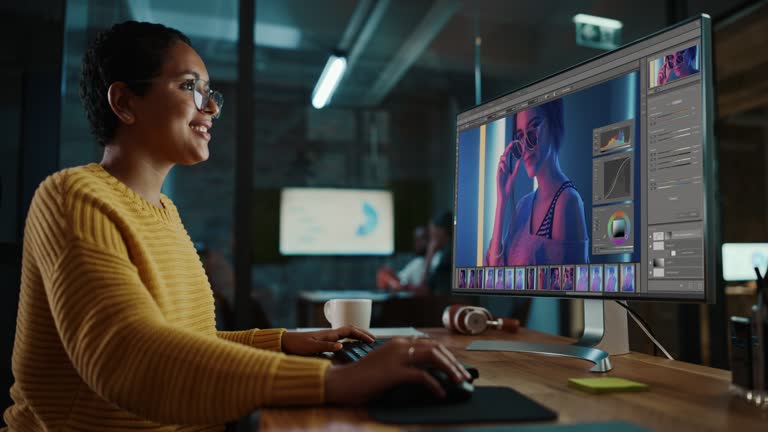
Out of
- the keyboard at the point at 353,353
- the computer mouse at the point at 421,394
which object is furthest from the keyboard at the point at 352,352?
the computer mouse at the point at 421,394

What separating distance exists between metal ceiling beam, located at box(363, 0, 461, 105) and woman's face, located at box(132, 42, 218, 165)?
298cm

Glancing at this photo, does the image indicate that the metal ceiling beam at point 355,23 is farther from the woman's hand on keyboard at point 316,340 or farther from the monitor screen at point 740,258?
the woman's hand on keyboard at point 316,340

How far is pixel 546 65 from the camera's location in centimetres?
360

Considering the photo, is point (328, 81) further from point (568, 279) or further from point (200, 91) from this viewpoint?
point (568, 279)

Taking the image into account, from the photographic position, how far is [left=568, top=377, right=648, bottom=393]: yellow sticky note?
746 mm

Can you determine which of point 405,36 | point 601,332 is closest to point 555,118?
point 601,332

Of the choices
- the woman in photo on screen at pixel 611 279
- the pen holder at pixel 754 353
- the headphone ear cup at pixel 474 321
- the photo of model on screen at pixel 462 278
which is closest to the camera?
the pen holder at pixel 754 353

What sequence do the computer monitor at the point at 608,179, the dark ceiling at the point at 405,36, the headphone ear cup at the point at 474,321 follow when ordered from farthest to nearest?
the dark ceiling at the point at 405,36 → the headphone ear cup at the point at 474,321 → the computer monitor at the point at 608,179

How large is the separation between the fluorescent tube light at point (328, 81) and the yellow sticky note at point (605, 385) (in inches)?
127

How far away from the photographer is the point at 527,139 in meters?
1.14

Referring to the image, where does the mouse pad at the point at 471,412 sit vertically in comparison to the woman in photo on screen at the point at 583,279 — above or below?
below

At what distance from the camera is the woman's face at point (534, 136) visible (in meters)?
1.09

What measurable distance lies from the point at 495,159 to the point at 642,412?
0.68 m

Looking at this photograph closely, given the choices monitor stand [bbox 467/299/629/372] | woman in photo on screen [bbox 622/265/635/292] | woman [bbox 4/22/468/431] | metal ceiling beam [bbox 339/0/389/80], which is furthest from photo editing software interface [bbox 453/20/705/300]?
metal ceiling beam [bbox 339/0/389/80]
